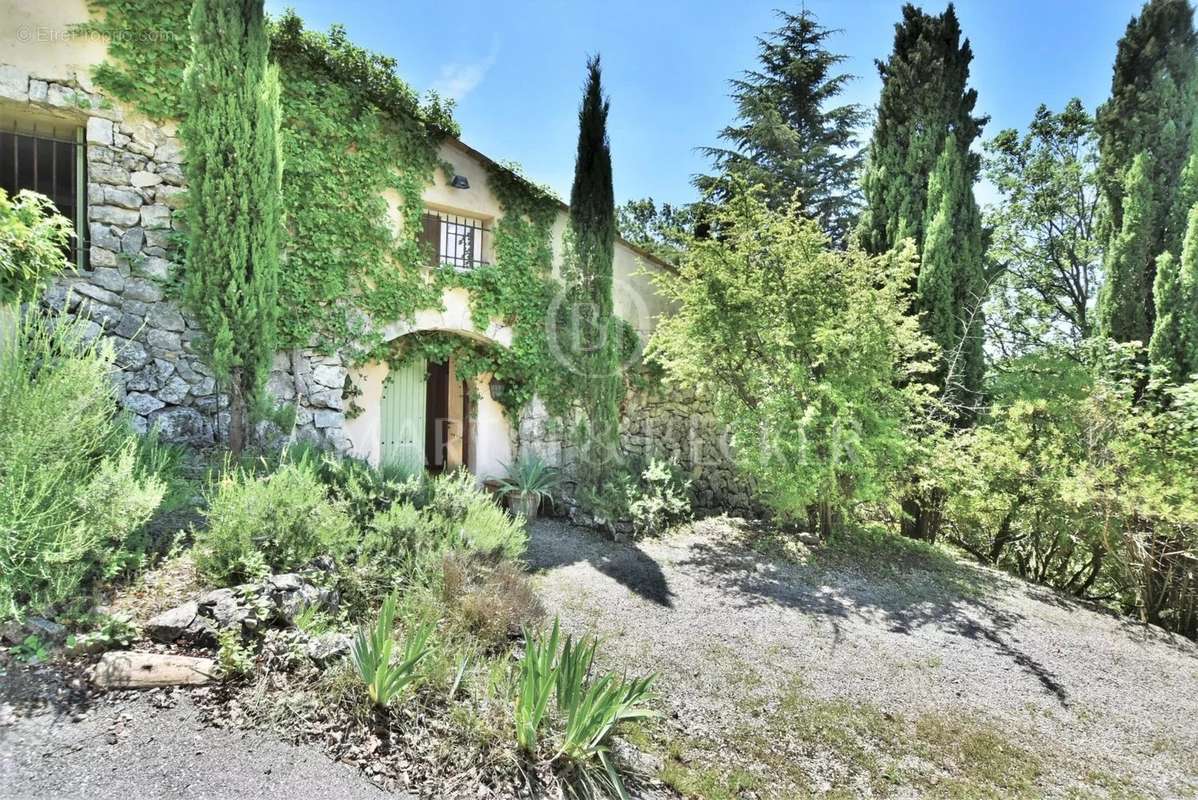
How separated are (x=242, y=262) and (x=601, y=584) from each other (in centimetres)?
471

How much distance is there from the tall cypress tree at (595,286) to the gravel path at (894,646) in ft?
6.79

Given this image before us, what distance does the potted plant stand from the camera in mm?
7227

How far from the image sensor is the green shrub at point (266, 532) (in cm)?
312

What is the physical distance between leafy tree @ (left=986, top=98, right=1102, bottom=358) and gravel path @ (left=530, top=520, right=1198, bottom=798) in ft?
34.2

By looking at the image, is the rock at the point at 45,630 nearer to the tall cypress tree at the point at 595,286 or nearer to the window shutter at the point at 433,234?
the tall cypress tree at the point at 595,286

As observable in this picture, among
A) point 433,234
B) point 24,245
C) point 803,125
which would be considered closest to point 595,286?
point 433,234

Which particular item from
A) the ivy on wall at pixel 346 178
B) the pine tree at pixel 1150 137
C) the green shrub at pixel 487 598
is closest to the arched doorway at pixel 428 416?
the ivy on wall at pixel 346 178

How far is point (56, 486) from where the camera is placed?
2.83 metres

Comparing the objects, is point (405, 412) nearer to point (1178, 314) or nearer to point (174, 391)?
point (174, 391)

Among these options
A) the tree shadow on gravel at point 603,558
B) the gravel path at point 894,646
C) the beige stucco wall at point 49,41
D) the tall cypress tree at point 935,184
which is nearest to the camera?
the gravel path at point 894,646

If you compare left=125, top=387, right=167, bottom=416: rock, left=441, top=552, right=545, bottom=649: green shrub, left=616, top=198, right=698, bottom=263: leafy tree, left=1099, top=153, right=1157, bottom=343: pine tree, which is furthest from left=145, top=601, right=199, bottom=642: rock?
left=616, top=198, right=698, bottom=263: leafy tree

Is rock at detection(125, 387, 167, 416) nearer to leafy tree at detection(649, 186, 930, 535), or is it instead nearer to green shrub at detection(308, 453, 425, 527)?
green shrub at detection(308, 453, 425, 527)

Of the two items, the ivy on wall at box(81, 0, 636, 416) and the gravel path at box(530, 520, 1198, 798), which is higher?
the ivy on wall at box(81, 0, 636, 416)

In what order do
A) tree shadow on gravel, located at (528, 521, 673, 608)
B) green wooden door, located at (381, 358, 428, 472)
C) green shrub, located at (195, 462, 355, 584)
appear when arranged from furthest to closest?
1. green wooden door, located at (381, 358, 428, 472)
2. tree shadow on gravel, located at (528, 521, 673, 608)
3. green shrub, located at (195, 462, 355, 584)
